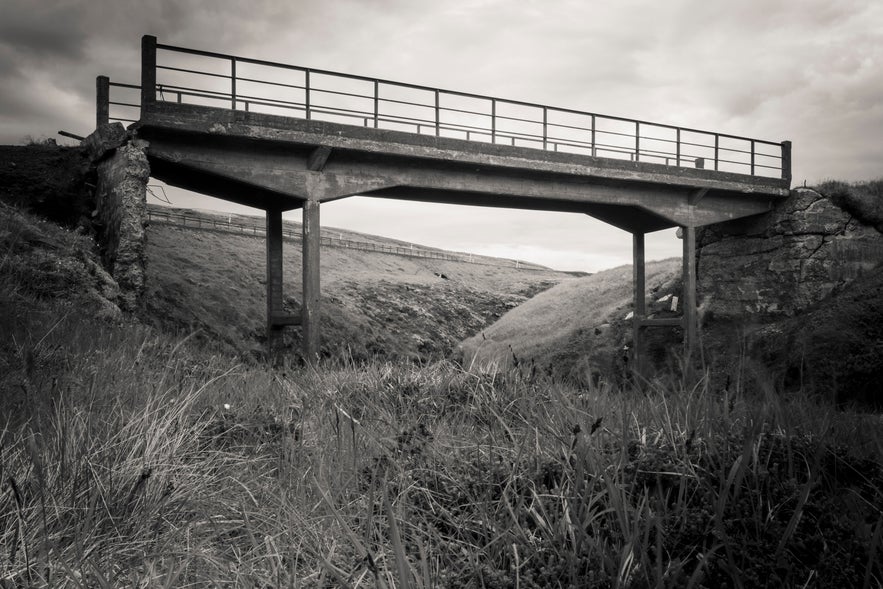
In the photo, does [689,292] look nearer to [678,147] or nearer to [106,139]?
[678,147]

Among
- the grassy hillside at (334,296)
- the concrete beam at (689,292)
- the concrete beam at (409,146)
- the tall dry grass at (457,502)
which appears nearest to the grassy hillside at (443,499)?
the tall dry grass at (457,502)

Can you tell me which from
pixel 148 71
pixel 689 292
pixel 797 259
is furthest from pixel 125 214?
pixel 797 259

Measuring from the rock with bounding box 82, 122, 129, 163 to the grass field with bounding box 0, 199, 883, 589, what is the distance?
8.71m

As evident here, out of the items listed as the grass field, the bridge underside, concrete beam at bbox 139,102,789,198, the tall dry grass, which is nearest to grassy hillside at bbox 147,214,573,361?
the bridge underside

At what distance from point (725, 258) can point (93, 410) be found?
19.9m

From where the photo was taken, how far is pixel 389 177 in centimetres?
1522

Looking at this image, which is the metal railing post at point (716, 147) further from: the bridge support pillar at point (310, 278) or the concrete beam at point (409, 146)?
the bridge support pillar at point (310, 278)

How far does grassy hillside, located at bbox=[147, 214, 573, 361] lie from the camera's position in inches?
798

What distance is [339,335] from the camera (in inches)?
945

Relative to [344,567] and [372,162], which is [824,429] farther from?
[372,162]

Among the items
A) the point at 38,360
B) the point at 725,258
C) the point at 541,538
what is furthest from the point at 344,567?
the point at 725,258

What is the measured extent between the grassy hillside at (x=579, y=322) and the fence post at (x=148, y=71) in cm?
884

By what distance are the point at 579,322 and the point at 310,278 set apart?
42.7 feet

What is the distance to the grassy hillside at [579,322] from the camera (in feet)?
69.9
